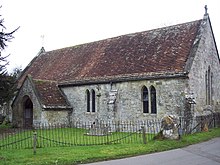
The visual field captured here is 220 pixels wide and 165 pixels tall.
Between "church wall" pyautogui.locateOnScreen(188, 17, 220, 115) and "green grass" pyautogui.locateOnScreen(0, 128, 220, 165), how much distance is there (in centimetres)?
657

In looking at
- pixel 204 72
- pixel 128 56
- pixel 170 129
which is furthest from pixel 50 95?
pixel 170 129

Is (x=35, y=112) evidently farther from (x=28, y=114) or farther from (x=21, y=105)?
(x=28, y=114)

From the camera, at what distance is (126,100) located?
23125 millimetres

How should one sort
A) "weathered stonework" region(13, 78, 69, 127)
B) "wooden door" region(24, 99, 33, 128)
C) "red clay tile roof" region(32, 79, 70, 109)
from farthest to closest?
"wooden door" region(24, 99, 33, 128) → "red clay tile roof" region(32, 79, 70, 109) → "weathered stonework" region(13, 78, 69, 127)

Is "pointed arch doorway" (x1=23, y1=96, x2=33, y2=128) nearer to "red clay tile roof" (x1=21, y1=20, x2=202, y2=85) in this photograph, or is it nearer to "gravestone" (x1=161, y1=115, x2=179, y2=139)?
"red clay tile roof" (x1=21, y1=20, x2=202, y2=85)

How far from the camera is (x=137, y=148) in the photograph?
13867 millimetres

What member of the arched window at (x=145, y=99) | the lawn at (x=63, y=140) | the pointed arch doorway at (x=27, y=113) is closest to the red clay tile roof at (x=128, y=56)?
the arched window at (x=145, y=99)

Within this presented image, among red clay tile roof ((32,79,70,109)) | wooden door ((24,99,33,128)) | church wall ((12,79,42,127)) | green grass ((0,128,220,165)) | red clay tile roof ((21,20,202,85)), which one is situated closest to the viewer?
green grass ((0,128,220,165))

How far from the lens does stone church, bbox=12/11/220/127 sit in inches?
824

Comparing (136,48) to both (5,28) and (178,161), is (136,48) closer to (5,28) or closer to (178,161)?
(5,28)

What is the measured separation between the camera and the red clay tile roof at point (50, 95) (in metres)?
25.4

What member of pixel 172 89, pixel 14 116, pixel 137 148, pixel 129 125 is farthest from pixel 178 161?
pixel 14 116

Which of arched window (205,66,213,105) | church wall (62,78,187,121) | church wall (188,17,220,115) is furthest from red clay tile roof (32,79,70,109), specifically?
arched window (205,66,213,105)

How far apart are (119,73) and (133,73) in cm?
150
